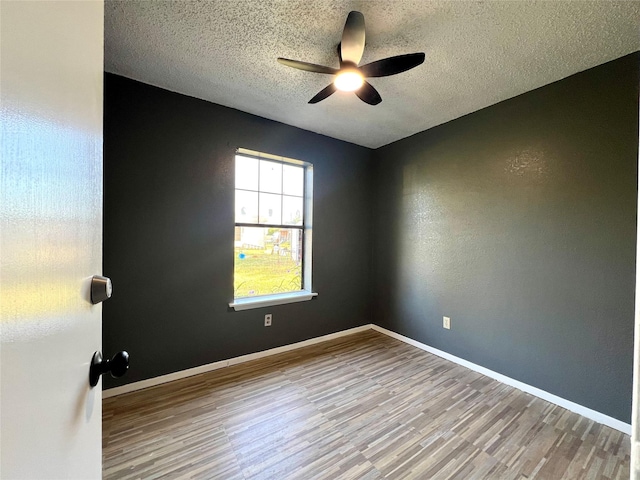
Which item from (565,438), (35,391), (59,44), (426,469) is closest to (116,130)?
Answer: (59,44)

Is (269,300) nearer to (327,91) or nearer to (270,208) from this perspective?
(270,208)

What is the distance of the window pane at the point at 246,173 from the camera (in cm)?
263

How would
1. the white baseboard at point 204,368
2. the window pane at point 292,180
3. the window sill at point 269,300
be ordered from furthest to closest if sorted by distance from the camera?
the window pane at point 292,180 → the window sill at point 269,300 → the white baseboard at point 204,368

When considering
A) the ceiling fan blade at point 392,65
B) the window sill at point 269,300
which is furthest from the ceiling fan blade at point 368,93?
the window sill at point 269,300

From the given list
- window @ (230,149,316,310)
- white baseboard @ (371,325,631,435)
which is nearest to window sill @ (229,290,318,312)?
window @ (230,149,316,310)

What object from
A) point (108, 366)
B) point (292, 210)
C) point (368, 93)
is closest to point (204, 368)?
point (292, 210)

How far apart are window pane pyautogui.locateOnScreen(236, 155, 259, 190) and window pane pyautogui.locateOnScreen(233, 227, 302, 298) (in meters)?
0.45

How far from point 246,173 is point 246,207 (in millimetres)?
357

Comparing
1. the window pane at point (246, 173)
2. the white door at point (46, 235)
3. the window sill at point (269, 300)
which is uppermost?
the window pane at point (246, 173)

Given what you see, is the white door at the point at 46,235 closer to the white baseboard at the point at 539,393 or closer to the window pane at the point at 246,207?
the window pane at the point at 246,207

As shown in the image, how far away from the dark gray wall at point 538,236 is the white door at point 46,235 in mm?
2709

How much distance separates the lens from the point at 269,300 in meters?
2.69

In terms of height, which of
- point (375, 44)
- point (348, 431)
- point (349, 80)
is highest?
point (375, 44)

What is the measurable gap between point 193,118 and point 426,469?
10.1ft
